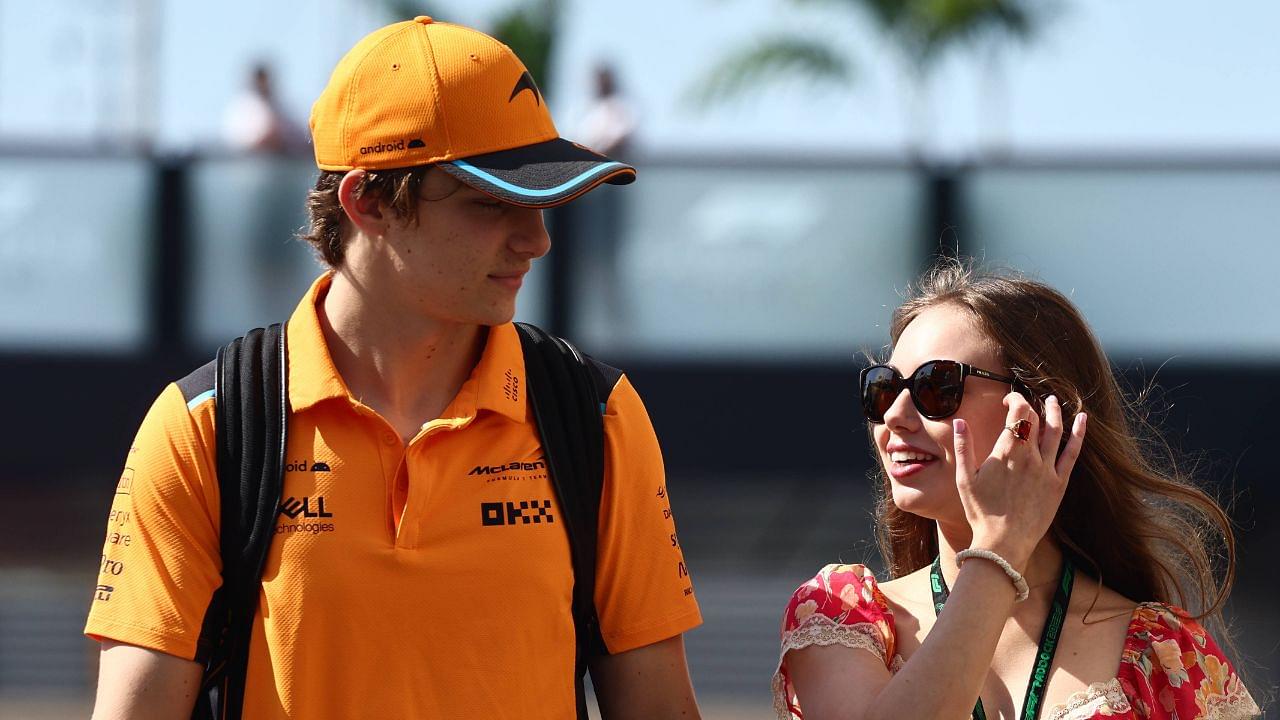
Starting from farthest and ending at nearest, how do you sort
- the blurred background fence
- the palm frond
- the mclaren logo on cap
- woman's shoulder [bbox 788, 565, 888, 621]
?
the palm frond → the blurred background fence → woman's shoulder [bbox 788, 565, 888, 621] → the mclaren logo on cap

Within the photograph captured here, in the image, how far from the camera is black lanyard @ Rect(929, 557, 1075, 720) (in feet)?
9.19

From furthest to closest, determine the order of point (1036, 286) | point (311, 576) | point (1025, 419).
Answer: point (1036, 286)
point (1025, 419)
point (311, 576)

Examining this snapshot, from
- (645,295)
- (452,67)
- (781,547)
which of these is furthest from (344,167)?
(781,547)

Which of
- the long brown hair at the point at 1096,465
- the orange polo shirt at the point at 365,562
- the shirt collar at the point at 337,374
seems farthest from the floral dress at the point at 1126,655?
the shirt collar at the point at 337,374

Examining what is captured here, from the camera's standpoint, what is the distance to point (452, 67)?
9.05ft

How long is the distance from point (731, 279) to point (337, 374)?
21.4 feet

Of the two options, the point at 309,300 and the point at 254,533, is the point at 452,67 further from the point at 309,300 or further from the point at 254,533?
the point at 254,533

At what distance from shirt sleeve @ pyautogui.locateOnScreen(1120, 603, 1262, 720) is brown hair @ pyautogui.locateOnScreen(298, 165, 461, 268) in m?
1.45

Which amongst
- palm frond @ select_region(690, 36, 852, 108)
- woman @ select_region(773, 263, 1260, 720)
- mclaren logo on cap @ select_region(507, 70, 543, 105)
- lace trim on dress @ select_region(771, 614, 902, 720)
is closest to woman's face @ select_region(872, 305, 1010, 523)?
woman @ select_region(773, 263, 1260, 720)

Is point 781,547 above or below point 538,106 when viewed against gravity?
below

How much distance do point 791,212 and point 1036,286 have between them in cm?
628

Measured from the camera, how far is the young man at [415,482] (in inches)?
103

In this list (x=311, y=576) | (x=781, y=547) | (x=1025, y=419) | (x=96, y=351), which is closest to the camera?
(x=311, y=576)

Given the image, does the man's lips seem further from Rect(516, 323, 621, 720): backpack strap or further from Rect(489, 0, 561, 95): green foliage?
Rect(489, 0, 561, 95): green foliage
